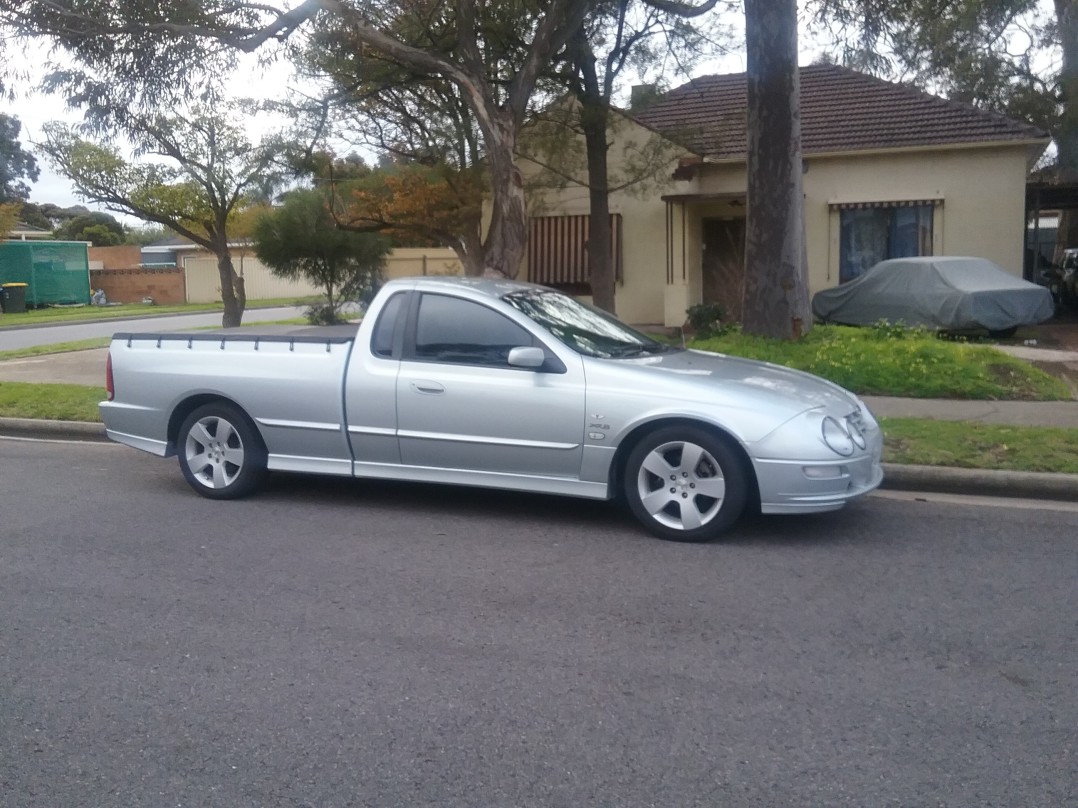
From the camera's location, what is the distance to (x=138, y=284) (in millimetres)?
46594

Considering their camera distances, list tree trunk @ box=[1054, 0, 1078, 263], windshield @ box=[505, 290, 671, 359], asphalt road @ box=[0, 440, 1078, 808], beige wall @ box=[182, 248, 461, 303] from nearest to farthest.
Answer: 1. asphalt road @ box=[0, 440, 1078, 808]
2. windshield @ box=[505, 290, 671, 359]
3. tree trunk @ box=[1054, 0, 1078, 263]
4. beige wall @ box=[182, 248, 461, 303]

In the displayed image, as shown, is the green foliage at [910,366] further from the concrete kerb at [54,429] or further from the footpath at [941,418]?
the concrete kerb at [54,429]

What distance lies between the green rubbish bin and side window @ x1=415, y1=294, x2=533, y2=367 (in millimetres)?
35082

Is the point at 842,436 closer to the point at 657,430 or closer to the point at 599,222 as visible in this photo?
the point at 657,430

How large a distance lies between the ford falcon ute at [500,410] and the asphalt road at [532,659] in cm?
35

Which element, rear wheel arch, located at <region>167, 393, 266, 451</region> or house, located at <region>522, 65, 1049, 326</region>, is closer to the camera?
rear wheel arch, located at <region>167, 393, 266, 451</region>

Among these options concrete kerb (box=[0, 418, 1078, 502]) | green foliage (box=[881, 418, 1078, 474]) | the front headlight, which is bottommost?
concrete kerb (box=[0, 418, 1078, 502])

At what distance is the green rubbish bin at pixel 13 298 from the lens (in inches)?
1523

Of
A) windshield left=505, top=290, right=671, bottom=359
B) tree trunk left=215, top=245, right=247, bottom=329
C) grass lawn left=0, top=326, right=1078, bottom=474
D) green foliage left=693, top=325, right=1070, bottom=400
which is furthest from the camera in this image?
tree trunk left=215, top=245, right=247, bottom=329

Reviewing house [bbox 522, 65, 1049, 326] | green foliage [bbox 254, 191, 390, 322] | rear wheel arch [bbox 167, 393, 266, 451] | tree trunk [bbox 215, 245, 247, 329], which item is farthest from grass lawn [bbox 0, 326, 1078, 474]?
tree trunk [bbox 215, 245, 247, 329]

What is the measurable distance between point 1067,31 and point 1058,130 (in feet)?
13.1

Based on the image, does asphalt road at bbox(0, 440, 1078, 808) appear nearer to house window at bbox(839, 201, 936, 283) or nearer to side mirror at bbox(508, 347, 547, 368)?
side mirror at bbox(508, 347, 547, 368)

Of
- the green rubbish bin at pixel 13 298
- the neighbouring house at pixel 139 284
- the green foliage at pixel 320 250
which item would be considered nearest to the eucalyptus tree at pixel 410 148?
the green foliage at pixel 320 250

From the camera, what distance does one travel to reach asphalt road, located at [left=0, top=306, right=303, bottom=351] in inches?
996
